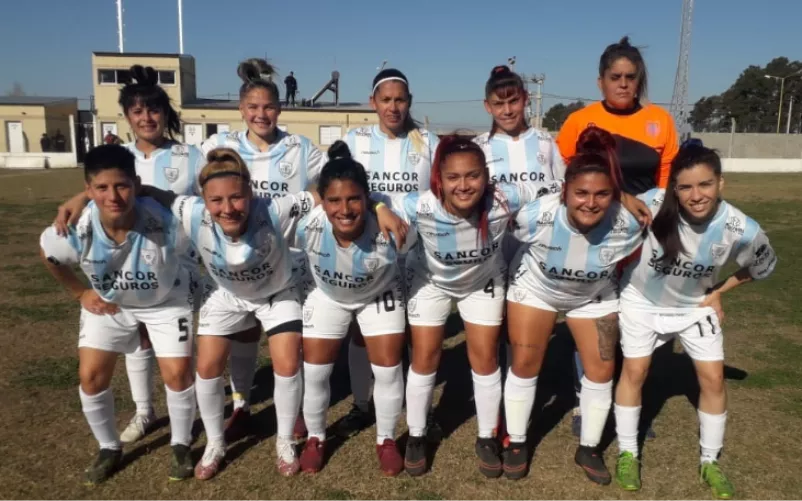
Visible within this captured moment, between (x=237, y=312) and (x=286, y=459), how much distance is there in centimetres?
88

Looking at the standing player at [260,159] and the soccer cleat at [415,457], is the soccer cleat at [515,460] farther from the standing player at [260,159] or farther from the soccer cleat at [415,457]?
the standing player at [260,159]

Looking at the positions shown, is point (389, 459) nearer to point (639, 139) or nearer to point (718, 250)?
point (718, 250)

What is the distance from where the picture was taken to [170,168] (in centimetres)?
374

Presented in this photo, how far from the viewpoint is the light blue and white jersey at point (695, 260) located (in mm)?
3098

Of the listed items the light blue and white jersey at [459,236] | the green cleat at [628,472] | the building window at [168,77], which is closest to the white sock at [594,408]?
the green cleat at [628,472]

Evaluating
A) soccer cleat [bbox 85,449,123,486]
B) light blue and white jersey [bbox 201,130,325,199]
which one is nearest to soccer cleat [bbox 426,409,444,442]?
light blue and white jersey [bbox 201,130,325,199]

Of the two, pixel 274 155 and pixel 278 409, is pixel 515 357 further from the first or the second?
pixel 274 155

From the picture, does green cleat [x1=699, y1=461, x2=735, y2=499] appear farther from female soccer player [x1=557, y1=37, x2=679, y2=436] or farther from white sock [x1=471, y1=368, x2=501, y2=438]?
female soccer player [x1=557, y1=37, x2=679, y2=436]

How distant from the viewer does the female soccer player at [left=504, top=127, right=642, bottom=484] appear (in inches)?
120

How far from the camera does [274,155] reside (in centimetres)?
380

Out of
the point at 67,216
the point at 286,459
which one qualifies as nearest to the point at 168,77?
the point at 67,216

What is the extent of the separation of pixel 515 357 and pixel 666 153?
156cm

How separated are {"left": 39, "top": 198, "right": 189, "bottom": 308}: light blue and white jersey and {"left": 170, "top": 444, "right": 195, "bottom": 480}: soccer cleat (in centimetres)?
83

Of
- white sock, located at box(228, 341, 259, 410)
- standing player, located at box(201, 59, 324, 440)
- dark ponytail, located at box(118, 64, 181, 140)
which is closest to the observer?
dark ponytail, located at box(118, 64, 181, 140)
